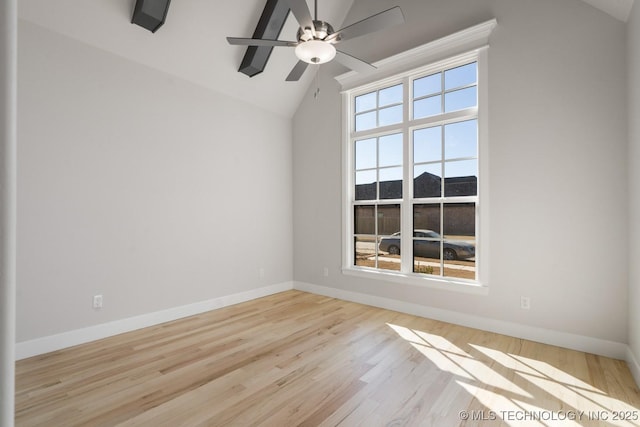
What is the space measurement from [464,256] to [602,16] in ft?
7.97

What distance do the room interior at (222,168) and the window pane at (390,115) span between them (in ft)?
2.32

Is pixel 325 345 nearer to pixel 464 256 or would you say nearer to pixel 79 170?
pixel 464 256

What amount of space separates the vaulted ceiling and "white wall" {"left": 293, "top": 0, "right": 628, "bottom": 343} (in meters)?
0.39

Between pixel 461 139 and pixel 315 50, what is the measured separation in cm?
201

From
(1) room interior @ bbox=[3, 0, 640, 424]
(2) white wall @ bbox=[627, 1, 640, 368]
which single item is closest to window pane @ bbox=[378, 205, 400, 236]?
(1) room interior @ bbox=[3, 0, 640, 424]

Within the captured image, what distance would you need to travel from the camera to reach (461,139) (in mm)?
3518

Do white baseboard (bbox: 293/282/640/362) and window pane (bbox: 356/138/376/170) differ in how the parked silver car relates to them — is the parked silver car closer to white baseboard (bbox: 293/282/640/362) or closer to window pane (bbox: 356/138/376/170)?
white baseboard (bbox: 293/282/640/362)

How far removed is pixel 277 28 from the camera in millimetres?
3617

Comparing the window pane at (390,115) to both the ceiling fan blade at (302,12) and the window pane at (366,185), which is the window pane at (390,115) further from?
the ceiling fan blade at (302,12)

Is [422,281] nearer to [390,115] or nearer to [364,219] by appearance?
[364,219]

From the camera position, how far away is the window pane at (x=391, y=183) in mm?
4020

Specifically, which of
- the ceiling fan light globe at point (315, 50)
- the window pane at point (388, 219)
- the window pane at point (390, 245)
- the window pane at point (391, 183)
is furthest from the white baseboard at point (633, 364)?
the ceiling fan light globe at point (315, 50)

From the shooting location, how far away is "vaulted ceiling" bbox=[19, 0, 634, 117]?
277 centimetres

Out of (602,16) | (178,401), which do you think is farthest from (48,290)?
(602,16)
